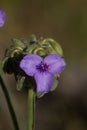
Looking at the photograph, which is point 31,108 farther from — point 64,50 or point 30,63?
point 64,50

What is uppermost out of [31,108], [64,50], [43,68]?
[43,68]

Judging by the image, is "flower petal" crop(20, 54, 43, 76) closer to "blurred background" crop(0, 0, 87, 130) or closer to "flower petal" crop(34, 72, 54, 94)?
"flower petal" crop(34, 72, 54, 94)

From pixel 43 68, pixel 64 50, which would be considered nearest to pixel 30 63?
pixel 43 68

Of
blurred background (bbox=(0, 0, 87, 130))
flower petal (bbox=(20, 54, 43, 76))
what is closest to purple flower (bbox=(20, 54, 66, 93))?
flower petal (bbox=(20, 54, 43, 76))

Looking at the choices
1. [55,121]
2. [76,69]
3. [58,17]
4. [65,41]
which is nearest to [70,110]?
[55,121]

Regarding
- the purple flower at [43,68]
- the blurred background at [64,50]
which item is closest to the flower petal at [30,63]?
the purple flower at [43,68]

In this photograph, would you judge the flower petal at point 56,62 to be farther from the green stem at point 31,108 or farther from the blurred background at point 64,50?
the blurred background at point 64,50
